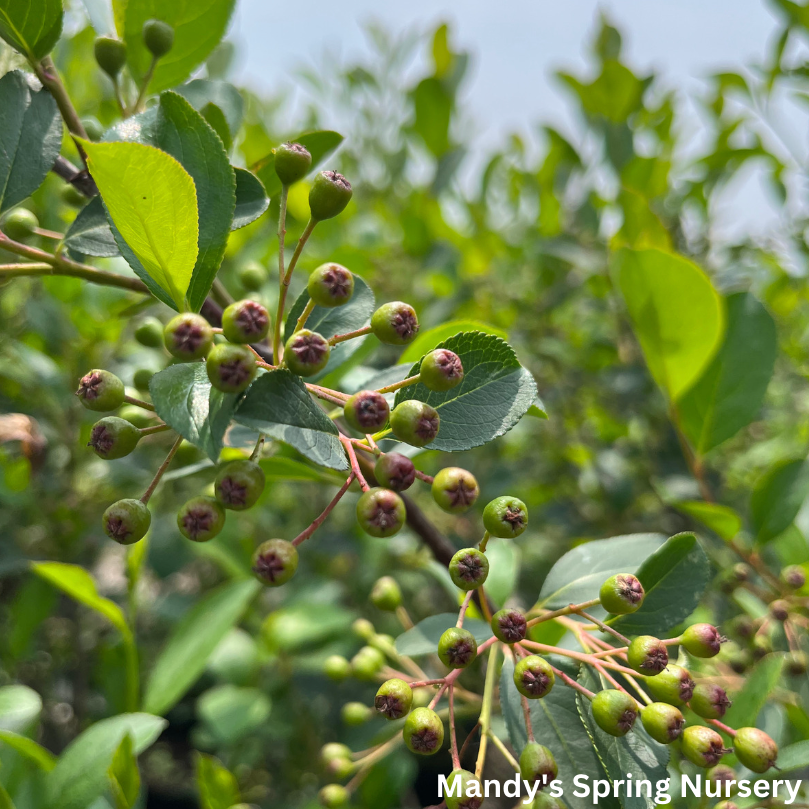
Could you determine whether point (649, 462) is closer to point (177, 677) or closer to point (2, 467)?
point (177, 677)

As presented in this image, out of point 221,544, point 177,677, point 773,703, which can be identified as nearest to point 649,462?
point 773,703

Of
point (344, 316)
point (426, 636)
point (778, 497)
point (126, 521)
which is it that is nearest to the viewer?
point (126, 521)

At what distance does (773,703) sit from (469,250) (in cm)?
184

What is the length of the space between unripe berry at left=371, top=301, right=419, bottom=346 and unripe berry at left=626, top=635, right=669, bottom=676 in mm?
414

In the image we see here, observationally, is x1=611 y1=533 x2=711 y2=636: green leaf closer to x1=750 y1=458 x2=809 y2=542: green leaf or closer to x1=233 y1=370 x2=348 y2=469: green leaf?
x1=233 y1=370 x2=348 y2=469: green leaf

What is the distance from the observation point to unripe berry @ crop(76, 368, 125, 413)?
70 cm

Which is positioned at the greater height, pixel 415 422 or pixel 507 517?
pixel 415 422

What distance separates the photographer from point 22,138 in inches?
30.4

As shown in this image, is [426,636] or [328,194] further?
[426,636]

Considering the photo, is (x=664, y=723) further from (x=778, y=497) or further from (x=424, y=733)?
(x=778, y=497)

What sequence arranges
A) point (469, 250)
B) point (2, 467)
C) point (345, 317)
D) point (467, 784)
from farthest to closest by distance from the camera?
1. point (469, 250)
2. point (2, 467)
3. point (345, 317)
4. point (467, 784)

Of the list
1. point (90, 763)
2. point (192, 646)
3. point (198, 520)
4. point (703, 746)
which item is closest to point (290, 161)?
point (198, 520)

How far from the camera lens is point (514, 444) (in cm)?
282

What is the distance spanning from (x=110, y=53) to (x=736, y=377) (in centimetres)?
124
